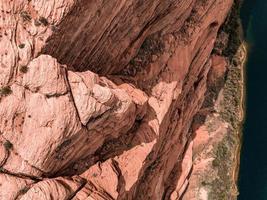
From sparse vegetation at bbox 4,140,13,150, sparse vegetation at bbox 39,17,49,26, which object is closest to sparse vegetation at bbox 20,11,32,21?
sparse vegetation at bbox 39,17,49,26

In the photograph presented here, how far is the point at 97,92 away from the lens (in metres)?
29.1

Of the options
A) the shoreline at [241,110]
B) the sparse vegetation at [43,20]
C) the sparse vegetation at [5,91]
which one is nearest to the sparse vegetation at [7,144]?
the sparse vegetation at [5,91]

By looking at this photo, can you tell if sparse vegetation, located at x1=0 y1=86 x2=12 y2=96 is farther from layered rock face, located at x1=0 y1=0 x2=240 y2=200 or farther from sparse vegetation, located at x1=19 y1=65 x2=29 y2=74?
sparse vegetation, located at x1=19 y1=65 x2=29 y2=74

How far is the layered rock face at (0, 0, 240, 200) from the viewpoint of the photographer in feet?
93.1

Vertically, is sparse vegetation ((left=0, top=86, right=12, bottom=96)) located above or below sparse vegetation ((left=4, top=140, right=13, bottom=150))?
above

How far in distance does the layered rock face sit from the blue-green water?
5557mm

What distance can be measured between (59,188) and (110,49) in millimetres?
11118

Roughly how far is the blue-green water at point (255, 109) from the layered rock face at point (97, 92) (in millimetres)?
5557

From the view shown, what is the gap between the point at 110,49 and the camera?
111 feet

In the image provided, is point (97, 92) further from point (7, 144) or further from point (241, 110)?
point (241, 110)

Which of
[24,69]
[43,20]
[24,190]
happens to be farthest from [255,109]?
[24,190]

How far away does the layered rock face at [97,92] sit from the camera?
1117 inches

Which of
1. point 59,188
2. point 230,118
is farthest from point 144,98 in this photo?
point 230,118

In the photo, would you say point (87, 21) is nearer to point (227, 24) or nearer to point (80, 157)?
point (80, 157)
